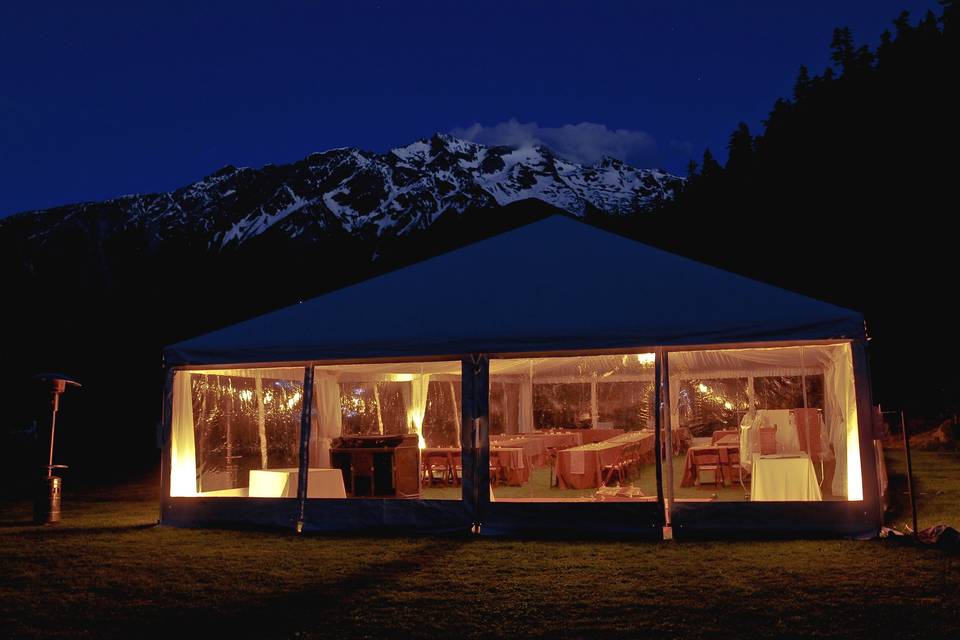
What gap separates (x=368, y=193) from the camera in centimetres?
13025

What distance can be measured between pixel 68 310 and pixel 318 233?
282 feet

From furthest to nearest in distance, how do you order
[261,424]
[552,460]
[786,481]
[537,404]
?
[537,404] → [552,460] → [261,424] → [786,481]

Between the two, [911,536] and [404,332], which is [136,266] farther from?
[911,536]

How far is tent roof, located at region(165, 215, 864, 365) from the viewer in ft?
23.5

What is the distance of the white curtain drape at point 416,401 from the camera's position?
9.31 meters

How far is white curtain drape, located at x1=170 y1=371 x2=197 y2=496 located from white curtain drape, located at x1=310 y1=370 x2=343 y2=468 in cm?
136

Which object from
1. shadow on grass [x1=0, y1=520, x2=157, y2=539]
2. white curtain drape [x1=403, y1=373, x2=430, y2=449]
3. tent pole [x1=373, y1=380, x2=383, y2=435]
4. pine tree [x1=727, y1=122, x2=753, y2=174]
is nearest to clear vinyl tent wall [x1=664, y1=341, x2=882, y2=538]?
white curtain drape [x1=403, y1=373, x2=430, y2=449]

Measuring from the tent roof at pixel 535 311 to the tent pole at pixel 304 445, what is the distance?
0.90ft

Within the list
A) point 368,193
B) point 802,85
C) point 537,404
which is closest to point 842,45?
point 802,85

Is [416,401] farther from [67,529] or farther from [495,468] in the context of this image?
[67,529]

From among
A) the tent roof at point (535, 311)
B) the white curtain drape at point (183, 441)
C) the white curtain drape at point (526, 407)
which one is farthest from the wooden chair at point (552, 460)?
the white curtain drape at point (183, 441)

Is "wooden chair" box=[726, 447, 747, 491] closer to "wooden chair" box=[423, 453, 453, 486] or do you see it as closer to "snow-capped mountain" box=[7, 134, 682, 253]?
"wooden chair" box=[423, 453, 453, 486]

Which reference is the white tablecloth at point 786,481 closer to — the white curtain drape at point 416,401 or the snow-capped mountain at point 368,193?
the white curtain drape at point 416,401

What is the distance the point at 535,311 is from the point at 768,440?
A: 2674 millimetres
